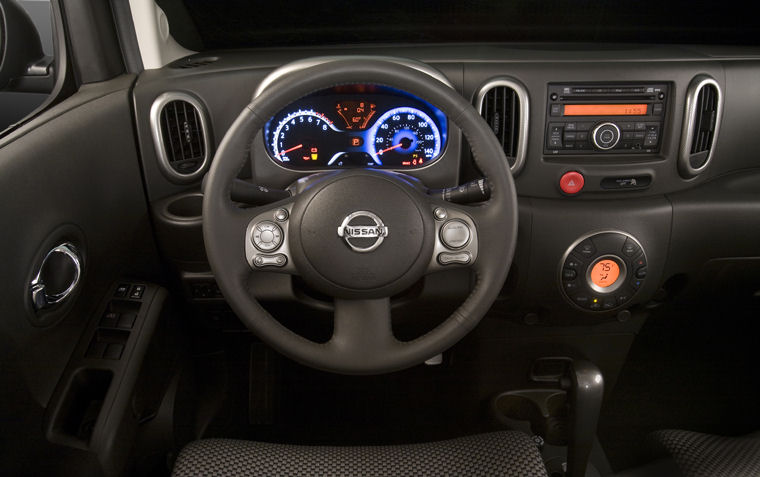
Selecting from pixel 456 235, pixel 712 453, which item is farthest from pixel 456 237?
pixel 712 453

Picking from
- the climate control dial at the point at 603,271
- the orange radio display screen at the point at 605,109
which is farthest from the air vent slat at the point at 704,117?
the climate control dial at the point at 603,271

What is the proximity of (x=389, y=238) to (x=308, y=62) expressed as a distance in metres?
0.42

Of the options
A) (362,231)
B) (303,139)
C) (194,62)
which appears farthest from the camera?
(194,62)

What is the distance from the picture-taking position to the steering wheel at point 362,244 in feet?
3.21

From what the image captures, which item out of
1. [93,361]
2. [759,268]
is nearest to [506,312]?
[759,268]

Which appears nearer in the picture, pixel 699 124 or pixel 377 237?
pixel 377 237

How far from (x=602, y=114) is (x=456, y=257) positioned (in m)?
0.51

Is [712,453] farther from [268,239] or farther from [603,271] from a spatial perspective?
[268,239]

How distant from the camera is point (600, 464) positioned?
5.45 feet

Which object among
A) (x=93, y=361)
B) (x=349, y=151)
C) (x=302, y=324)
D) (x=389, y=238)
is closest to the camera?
(x=389, y=238)

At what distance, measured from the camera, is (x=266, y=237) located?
1.02m

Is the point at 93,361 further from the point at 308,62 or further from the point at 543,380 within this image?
the point at 543,380

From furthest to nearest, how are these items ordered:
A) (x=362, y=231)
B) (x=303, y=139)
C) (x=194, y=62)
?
(x=194, y=62)
(x=303, y=139)
(x=362, y=231)

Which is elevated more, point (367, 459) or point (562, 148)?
point (562, 148)
